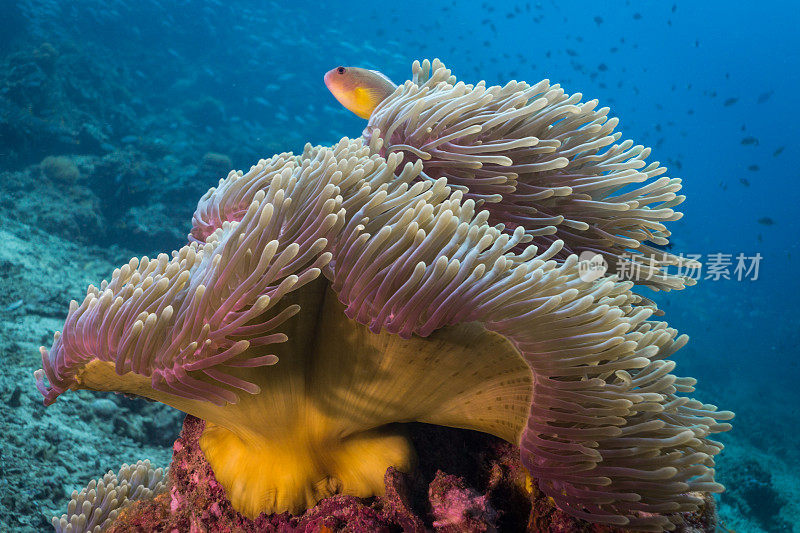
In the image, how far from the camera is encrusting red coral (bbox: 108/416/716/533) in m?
1.51

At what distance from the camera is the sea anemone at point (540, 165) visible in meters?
1.78

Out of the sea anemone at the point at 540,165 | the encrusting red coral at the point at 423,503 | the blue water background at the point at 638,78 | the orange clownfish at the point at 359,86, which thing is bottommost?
the encrusting red coral at the point at 423,503

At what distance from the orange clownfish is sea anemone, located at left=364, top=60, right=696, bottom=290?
57 centimetres

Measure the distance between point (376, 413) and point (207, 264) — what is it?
28.7 inches

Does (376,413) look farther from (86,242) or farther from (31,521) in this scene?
(86,242)

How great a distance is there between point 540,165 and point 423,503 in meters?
1.29

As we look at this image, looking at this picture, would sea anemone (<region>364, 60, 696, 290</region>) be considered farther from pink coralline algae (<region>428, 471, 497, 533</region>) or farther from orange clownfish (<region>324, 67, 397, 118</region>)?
pink coralline algae (<region>428, 471, 497, 533</region>)

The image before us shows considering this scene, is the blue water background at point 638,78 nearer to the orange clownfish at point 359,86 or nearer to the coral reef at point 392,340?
the orange clownfish at point 359,86

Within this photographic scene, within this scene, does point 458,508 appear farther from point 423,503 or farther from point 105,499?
point 105,499

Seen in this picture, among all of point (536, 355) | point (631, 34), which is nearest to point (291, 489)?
point (536, 355)

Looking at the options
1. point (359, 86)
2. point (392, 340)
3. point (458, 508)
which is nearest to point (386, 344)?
point (392, 340)

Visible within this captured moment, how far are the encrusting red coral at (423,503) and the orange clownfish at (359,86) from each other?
1771mm

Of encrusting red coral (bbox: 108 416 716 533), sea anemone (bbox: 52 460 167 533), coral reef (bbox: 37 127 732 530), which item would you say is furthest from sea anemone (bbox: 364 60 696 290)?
sea anemone (bbox: 52 460 167 533)

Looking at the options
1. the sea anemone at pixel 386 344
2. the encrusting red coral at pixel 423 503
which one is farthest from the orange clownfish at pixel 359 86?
the encrusting red coral at pixel 423 503
